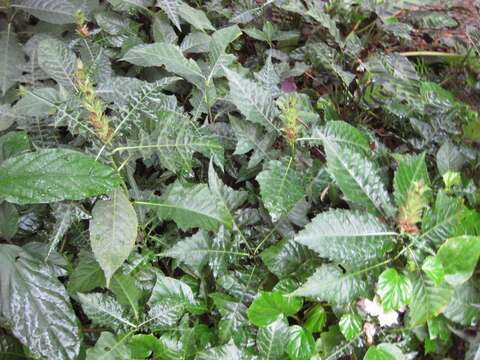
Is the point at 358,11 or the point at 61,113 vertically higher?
the point at 358,11

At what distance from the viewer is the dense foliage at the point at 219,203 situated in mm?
962

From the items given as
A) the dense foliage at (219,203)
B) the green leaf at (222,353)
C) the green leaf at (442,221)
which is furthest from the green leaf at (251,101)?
the green leaf at (222,353)

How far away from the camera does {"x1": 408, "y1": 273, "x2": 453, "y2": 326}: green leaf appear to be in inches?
38.7

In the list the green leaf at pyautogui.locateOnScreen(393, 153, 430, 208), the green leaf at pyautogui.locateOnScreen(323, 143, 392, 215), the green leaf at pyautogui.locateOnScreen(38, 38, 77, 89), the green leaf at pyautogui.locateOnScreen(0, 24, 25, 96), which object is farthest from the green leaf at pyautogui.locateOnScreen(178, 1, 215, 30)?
the green leaf at pyautogui.locateOnScreen(393, 153, 430, 208)

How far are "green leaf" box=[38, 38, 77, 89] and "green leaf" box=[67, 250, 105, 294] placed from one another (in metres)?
0.45

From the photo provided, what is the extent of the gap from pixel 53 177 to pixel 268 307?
0.53 meters

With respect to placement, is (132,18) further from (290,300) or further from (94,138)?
(290,300)

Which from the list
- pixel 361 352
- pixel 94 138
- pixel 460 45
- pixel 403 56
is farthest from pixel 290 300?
pixel 460 45

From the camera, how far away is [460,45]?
5.09ft

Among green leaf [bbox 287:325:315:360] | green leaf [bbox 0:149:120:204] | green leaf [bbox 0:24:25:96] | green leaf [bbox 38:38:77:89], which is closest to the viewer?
green leaf [bbox 0:149:120:204]

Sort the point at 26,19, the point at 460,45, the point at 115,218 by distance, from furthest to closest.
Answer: the point at 460,45 < the point at 26,19 < the point at 115,218

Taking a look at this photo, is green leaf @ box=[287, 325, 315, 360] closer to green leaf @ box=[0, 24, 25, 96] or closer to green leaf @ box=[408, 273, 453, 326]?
green leaf @ box=[408, 273, 453, 326]

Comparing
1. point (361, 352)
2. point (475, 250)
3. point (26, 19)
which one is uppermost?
point (26, 19)

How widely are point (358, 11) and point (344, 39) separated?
117 mm
